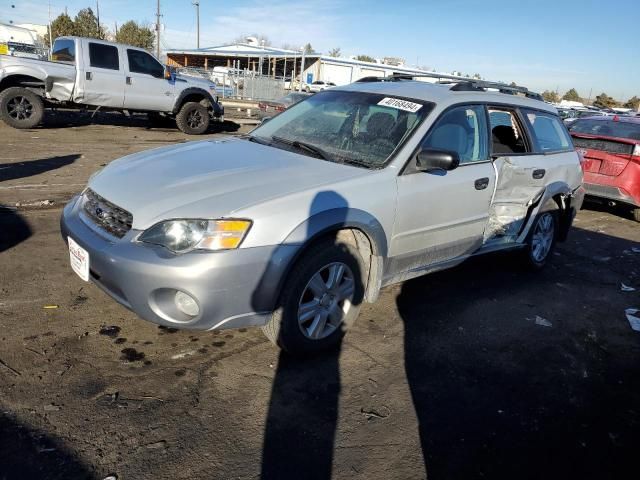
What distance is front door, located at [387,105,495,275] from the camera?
354cm

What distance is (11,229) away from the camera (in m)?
4.88

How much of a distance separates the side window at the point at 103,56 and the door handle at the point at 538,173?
33.8 ft

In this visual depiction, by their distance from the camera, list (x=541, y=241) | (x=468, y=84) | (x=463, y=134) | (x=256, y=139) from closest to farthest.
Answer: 1. (x=463, y=134)
2. (x=256, y=139)
3. (x=468, y=84)
4. (x=541, y=241)

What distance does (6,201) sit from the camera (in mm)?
5715

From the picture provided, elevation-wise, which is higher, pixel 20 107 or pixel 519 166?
pixel 519 166

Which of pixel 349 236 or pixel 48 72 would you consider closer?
pixel 349 236

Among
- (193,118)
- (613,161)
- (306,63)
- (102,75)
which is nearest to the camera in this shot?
(613,161)

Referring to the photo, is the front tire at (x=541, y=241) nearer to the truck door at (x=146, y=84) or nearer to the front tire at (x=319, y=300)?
the front tire at (x=319, y=300)

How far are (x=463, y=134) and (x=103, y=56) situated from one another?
33.7 feet

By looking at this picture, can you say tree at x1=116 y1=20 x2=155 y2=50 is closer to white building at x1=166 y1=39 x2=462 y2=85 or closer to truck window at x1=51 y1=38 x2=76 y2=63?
white building at x1=166 y1=39 x2=462 y2=85

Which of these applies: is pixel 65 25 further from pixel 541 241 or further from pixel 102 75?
pixel 541 241

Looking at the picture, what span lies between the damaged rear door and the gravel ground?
2.36 ft

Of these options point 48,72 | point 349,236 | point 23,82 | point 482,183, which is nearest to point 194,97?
point 48,72

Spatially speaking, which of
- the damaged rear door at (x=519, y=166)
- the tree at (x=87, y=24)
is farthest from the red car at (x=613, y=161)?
the tree at (x=87, y=24)
